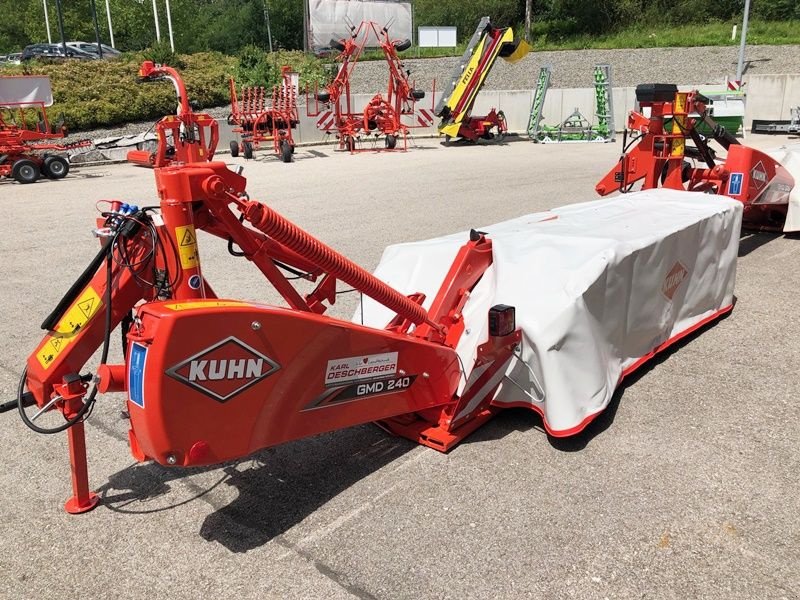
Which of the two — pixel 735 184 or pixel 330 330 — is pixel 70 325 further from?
pixel 735 184

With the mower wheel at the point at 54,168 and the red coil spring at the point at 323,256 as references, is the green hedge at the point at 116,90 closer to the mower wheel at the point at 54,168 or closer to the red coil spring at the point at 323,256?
the mower wheel at the point at 54,168

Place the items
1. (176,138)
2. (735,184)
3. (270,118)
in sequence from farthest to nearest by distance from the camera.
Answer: (270,118) → (735,184) → (176,138)

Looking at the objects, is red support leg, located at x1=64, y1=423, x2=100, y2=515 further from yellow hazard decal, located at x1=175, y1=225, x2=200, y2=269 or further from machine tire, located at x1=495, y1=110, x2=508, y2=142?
machine tire, located at x1=495, y1=110, x2=508, y2=142

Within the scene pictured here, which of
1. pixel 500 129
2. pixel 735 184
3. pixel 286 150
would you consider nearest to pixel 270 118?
pixel 286 150

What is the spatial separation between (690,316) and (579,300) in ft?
5.99

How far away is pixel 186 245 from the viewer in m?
2.96

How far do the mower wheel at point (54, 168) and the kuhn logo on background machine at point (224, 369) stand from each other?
15.7 m

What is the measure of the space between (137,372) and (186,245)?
2.08 ft

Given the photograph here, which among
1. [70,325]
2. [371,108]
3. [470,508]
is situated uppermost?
[371,108]

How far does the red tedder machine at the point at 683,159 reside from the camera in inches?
285

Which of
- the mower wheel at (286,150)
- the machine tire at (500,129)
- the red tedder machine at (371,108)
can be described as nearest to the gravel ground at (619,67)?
Answer: the machine tire at (500,129)

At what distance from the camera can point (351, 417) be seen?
3.31 m

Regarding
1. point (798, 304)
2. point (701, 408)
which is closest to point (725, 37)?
point (798, 304)

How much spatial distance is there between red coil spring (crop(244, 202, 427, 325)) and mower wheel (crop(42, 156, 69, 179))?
15.2 m
